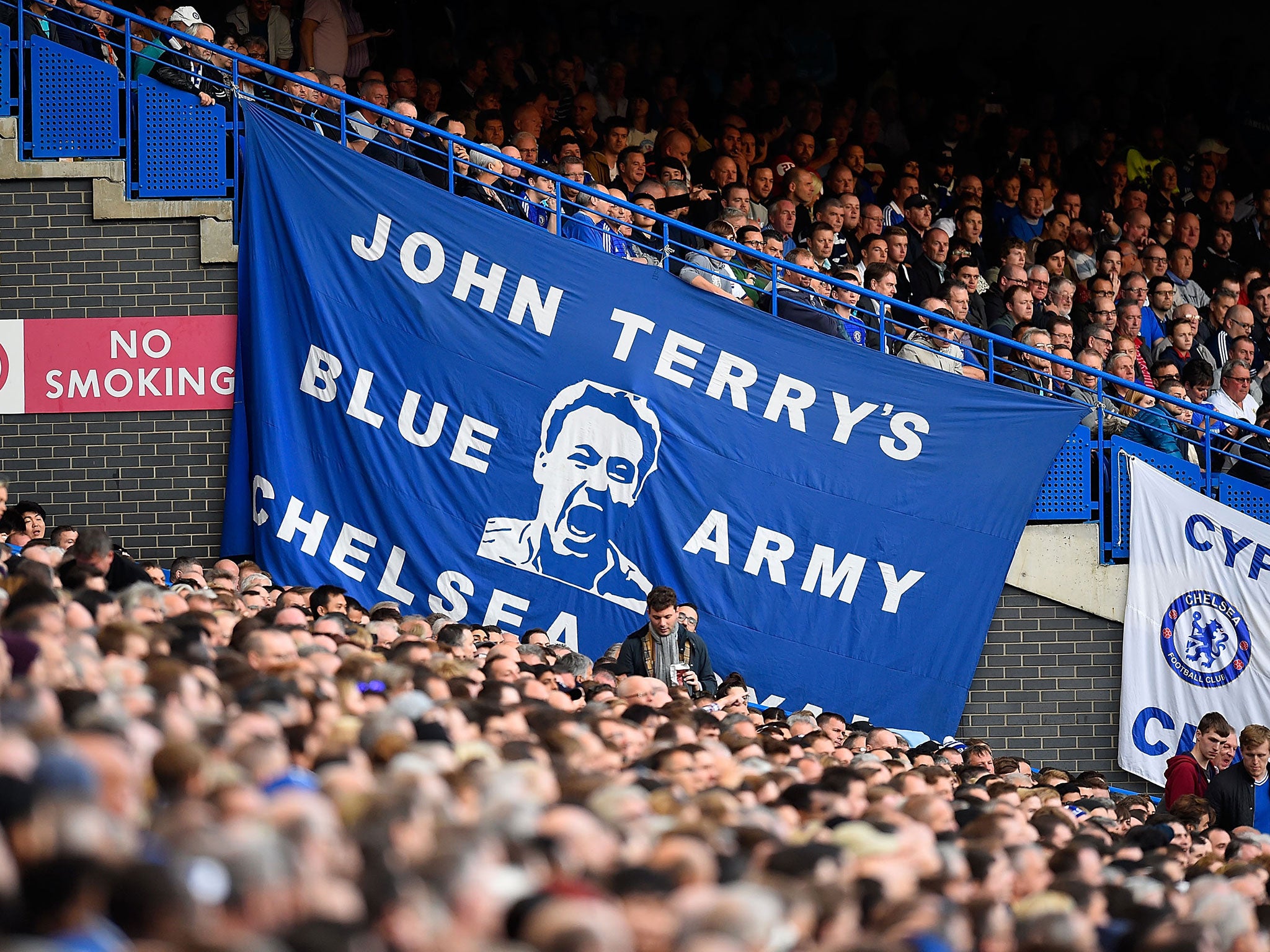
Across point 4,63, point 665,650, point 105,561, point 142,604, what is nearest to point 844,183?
point 665,650

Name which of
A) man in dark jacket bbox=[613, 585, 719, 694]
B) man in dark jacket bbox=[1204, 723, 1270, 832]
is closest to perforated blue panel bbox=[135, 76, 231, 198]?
man in dark jacket bbox=[613, 585, 719, 694]

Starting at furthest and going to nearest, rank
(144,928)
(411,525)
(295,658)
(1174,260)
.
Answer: (1174,260)
(411,525)
(295,658)
(144,928)

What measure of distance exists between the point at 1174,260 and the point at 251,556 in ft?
27.8

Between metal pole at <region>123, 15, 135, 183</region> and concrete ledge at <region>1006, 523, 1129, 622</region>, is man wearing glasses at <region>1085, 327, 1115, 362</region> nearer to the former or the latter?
concrete ledge at <region>1006, 523, 1129, 622</region>

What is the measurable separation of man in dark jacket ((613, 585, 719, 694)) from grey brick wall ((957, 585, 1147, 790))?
2.20m

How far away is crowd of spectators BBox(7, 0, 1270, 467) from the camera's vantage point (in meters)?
12.0

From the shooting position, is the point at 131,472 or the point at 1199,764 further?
the point at 131,472

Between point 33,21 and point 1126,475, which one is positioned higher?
point 33,21

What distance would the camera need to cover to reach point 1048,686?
11891mm

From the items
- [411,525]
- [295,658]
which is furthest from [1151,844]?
[411,525]

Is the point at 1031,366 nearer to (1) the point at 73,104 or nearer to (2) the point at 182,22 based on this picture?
(2) the point at 182,22

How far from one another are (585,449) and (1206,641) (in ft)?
14.5

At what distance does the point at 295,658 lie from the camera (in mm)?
6664

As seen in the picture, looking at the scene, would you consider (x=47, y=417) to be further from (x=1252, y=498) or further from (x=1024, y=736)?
(x=1252, y=498)
